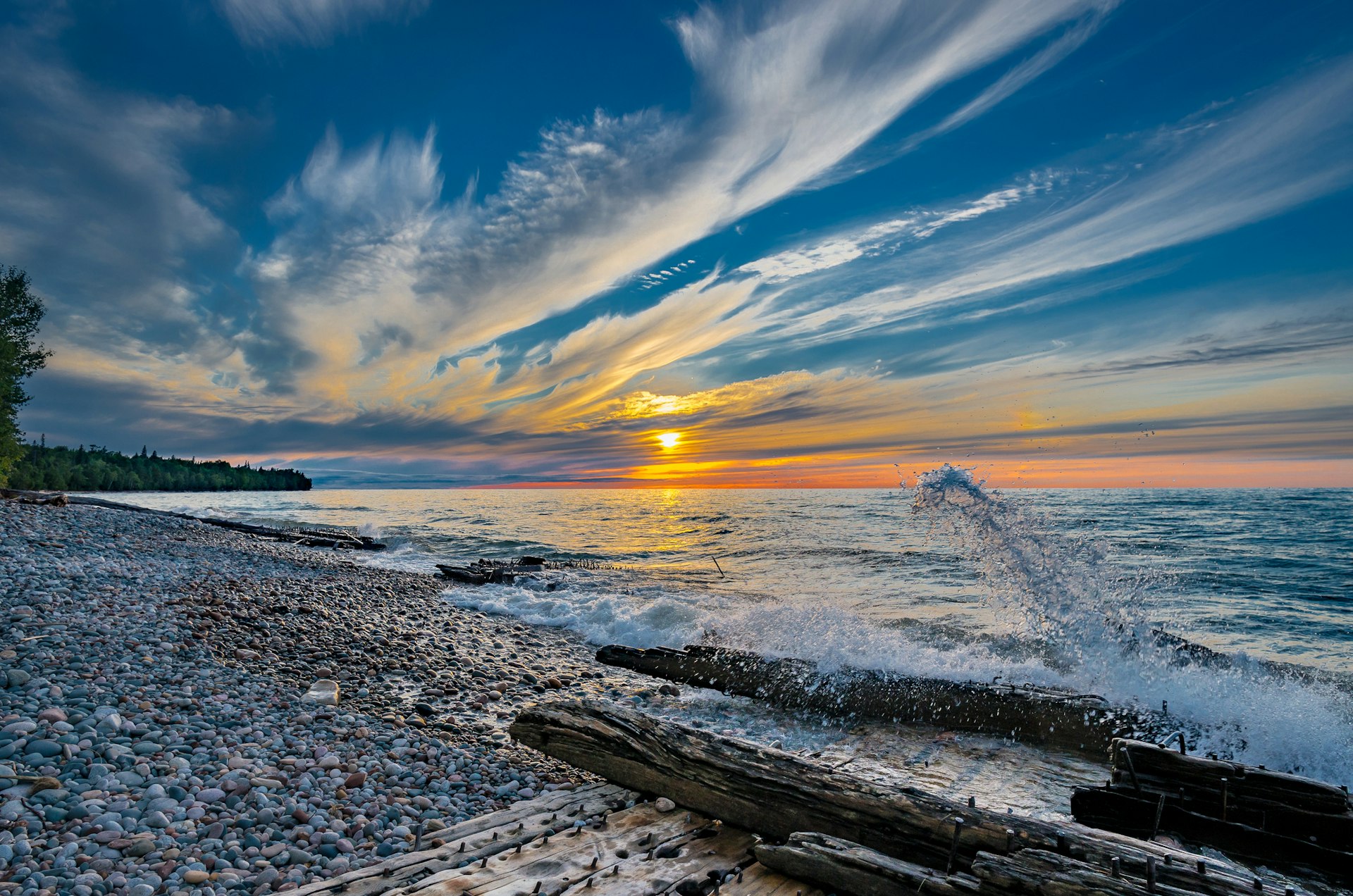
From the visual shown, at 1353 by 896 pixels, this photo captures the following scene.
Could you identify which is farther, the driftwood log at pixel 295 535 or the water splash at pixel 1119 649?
the driftwood log at pixel 295 535

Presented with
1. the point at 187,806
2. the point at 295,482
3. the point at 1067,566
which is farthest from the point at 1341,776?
the point at 295,482

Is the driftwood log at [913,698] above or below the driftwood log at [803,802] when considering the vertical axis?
below

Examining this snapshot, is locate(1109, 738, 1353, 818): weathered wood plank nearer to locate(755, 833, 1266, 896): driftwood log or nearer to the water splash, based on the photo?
locate(755, 833, 1266, 896): driftwood log

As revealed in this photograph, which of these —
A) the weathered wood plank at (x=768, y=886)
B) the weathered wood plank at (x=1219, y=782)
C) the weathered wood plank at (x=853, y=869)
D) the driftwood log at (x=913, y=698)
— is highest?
the weathered wood plank at (x=1219, y=782)

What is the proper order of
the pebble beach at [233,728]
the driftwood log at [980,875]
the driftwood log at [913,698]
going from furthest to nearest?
the driftwood log at [913,698] < the pebble beach at [233,728] < the driftwood log at [980,875]

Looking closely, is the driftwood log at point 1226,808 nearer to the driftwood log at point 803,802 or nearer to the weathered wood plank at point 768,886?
the driftwood log at point 803,802

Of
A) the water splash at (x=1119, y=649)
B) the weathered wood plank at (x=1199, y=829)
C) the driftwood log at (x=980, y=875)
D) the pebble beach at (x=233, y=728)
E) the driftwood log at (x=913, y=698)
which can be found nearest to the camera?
the driftwood log at (x=980, y=875)

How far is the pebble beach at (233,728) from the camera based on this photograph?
3.97 m

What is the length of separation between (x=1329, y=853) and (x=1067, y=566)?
24.0ft

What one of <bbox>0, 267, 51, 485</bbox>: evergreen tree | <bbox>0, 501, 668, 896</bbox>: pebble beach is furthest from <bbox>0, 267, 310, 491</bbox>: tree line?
<bbox>0, 501, 668, 896</bbox>: pebble beach

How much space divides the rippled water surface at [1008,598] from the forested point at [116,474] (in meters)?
57.3

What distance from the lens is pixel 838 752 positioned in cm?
734

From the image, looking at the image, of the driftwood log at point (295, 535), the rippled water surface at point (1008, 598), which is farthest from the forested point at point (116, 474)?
the rippled water surface at point (1008, 598)

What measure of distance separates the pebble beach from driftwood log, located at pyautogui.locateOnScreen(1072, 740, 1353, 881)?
473 cm
